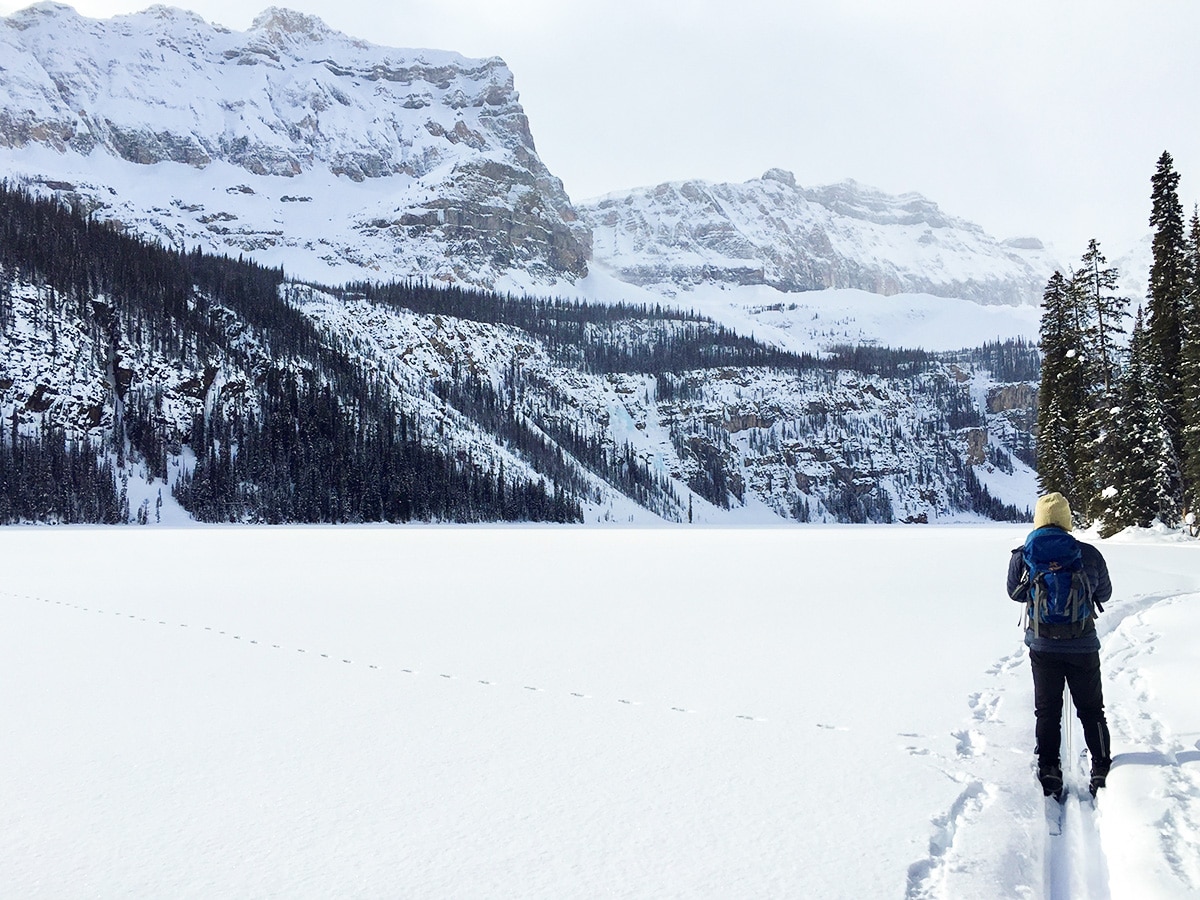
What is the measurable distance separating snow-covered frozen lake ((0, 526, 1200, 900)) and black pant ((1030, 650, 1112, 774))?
9.7 inches

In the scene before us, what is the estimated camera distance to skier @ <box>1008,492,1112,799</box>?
6.24 meters

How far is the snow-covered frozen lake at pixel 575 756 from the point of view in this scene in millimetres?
4637

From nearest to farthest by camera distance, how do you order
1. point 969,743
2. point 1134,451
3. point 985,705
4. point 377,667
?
point 969,743
point 985,705
point 377,667
point 1134,451

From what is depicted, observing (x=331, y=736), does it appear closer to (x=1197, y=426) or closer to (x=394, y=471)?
(x=1197, y=426)

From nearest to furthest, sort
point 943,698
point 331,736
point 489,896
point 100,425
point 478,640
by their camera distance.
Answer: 1. point 489,896
2. point 331,736
3. point 943,698
4. point 478,640
5. point 100,425

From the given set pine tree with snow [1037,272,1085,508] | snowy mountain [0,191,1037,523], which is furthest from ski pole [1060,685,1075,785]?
snowy mountain [0,191,1037,523]

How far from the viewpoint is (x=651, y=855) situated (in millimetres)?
4793

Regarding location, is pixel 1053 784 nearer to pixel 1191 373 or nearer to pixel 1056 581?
pixel 1056 581

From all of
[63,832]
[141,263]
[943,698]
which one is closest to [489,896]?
[63,832]

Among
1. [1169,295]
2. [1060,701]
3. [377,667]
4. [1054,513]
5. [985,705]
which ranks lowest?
[377,667]

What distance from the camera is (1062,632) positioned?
6.31 m

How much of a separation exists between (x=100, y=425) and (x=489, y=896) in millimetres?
119611

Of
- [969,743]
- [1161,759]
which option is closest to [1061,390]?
[1161,759]

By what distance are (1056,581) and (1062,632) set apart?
0.40 metres
